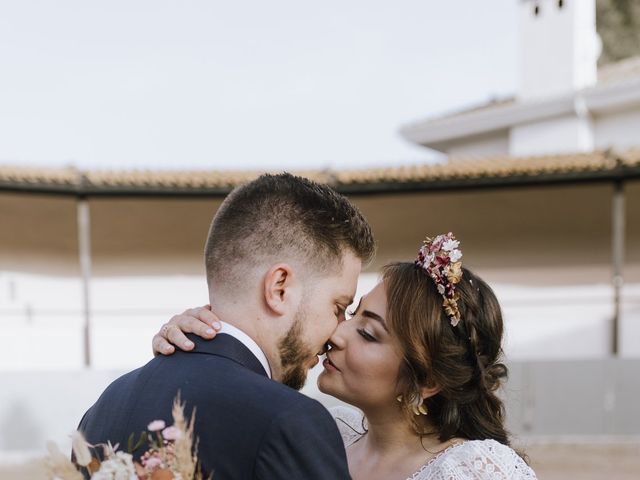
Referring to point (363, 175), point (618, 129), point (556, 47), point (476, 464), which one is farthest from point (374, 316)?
point (556, 47)

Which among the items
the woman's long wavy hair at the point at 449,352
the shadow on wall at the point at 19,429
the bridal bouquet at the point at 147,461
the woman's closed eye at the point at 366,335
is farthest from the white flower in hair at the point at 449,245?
the shadow on wall at the point at 19,429

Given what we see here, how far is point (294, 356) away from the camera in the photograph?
6.08ft

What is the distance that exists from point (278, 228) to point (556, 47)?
1507cm

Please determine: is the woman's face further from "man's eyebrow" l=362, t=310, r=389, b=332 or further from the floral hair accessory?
the floral hair accessory

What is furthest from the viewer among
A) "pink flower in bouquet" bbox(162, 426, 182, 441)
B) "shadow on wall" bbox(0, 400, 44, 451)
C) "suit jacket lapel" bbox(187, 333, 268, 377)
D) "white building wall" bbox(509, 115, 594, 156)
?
"white building wall" bbox(509, 115, 594, 156)

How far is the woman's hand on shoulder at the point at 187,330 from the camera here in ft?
5.71

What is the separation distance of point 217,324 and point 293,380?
0.26 meters

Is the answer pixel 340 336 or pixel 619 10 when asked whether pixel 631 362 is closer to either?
pixel 340 336

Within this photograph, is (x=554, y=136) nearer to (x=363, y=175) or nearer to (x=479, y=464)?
→ (x=363, y=175)

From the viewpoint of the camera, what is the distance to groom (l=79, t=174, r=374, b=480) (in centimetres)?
147

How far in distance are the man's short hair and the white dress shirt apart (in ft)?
0.35

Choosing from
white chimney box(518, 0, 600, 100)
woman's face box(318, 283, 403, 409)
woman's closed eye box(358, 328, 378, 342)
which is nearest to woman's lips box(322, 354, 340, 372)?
woman's face box(318, 283, 403, 409)

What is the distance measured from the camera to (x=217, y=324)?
175 cm

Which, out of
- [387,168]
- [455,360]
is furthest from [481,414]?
[387,168]
